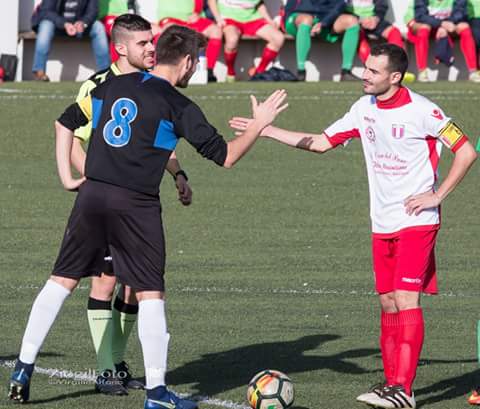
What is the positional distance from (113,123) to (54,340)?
244 centimetres

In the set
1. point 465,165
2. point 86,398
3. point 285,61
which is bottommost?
point 86,398

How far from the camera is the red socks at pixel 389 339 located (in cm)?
768

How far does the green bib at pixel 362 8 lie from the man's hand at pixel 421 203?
45.0 feet

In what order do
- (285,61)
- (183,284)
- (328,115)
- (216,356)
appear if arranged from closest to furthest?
(216,356), (183,284), (328,115), (285,61)

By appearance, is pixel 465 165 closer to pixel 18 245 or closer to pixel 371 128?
pixel 371 128

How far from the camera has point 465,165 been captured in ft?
24.5

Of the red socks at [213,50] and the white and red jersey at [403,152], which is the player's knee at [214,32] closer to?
the red socks at [213,50]

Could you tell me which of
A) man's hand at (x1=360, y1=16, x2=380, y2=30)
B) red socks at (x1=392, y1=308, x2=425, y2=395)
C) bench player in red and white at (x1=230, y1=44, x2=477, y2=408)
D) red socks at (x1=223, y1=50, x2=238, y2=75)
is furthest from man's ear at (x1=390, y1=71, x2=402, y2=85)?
man's hand at (x1=360, y1=16, x2=380, y2=30)

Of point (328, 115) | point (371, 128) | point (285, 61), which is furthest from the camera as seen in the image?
point (285, 61)

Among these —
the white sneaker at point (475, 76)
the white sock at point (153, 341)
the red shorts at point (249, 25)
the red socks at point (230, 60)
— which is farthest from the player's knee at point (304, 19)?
the white sock at point (153, 341)

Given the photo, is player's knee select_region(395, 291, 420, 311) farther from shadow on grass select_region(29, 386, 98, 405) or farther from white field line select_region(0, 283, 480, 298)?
white field line select_region(0, 283, 480, 298)

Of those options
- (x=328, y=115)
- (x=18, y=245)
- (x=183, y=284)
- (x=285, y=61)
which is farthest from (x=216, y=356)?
(x=285, y=61)

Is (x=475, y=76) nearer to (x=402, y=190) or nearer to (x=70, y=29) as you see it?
(x=70, y=29)

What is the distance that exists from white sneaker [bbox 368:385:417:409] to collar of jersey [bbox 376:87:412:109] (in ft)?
4.90
